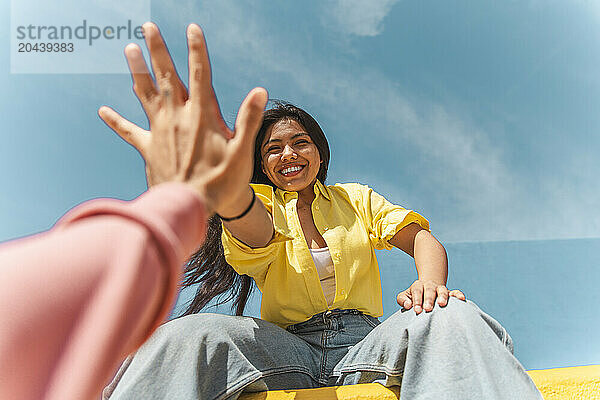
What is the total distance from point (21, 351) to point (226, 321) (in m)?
0.57

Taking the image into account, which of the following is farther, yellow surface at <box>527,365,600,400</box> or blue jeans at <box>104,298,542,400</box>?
yellow surface at <box>527,365,600,400</box>

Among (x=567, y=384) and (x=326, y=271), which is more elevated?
(x=326, y=271)

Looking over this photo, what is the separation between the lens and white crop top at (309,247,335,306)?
1.03 meters

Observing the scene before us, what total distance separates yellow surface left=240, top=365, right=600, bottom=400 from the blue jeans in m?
0.03

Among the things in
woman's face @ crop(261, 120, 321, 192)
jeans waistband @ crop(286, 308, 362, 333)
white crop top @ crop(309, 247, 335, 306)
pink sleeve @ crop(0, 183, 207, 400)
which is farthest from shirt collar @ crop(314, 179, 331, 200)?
pink sleeve @ crop(0, 183, 207, 400)

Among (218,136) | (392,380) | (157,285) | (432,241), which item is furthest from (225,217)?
(432,241)

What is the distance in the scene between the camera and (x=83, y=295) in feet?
0.78

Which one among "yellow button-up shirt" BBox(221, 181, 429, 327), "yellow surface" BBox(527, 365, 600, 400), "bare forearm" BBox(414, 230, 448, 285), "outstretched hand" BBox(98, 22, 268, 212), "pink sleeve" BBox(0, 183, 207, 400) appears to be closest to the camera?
"pink sleeve" BBox(0, 183, 207, 400)

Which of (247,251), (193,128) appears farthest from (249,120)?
(247,251)

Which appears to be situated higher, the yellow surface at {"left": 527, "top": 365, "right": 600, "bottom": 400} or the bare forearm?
the bare forearm

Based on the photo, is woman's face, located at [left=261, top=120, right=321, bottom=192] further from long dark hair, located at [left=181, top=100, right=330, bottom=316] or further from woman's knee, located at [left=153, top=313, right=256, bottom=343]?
woman's knee, located at [left=153, top=313, right=256, bottom=343]

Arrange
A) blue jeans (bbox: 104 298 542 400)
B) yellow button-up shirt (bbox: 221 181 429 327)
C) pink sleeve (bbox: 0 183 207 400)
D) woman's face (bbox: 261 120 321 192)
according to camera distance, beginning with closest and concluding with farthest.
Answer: pink sleeve (bbox: 0 183 207 400) → blue jeans (bbox: 104 298 542 400) → yellow button-up shirt (bbox: 221 181 429 327) → woman's face (bbox: 261 120 321 192)

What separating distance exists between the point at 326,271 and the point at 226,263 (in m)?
0.29

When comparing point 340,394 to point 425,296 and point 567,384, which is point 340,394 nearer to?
point 425,296
